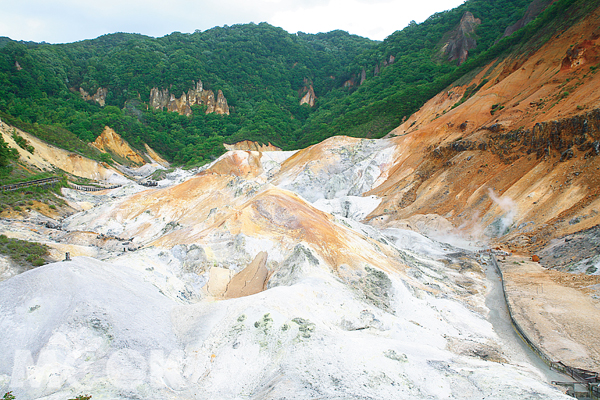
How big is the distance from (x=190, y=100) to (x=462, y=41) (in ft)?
224

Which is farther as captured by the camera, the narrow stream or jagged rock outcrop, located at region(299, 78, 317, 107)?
jagged rock outcrop, located at region(299, 78, 317, 107)

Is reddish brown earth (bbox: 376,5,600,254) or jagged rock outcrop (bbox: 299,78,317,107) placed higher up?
jagged rock outcrop (bbox: 299,78,317,107)

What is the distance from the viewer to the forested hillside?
6906 cm

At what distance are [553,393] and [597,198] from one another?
2127cm

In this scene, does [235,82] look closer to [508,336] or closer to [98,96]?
[98,96]

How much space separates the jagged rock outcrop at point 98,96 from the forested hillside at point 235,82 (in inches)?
38.3

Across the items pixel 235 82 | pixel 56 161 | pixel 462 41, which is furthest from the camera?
pixel 235 82

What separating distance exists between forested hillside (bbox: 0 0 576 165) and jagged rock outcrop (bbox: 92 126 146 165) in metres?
1.74

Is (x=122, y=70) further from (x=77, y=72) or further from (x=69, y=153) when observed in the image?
Answer: (x=69, y=153)

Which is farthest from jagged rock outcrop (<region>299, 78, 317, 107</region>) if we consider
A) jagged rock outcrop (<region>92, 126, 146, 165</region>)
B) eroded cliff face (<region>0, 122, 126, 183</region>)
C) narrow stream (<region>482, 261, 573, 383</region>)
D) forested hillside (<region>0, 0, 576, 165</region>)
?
narrow stream (<region>482, 261, 573, 383</region>)

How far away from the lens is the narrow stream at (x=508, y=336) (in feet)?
39.0

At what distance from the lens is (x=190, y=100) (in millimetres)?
99375

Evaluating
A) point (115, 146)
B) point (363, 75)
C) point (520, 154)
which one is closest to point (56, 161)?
point (115, 146)

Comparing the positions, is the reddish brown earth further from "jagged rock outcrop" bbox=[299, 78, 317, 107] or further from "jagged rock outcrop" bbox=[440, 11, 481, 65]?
"jagged rock outcrop" bbox=[299, 78, 317, 107]
